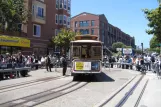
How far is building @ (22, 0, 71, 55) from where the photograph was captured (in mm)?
39003

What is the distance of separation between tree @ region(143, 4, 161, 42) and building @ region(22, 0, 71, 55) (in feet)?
55.6

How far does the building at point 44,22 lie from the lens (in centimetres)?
3900

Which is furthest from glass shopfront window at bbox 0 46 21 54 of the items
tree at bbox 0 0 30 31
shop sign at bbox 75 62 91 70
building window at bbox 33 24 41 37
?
shop sign at bbox 75 62 91 70

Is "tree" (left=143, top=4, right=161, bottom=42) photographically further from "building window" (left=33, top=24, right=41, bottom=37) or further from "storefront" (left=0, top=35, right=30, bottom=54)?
"building window" (left=33, top=24, right=41, bottom=37)

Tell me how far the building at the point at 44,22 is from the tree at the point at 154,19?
16.9m

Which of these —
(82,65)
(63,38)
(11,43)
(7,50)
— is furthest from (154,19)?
(63,38)

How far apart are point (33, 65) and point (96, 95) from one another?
16.9 metres

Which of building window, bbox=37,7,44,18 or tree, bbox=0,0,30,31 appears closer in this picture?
tree, bbox=0,0,30,31

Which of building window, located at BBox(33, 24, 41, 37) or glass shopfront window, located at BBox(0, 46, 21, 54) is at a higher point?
building window, located at BBox(33, 24, 41, 37)

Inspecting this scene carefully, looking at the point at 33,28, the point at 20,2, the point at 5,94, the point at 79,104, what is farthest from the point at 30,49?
the point at 79,104

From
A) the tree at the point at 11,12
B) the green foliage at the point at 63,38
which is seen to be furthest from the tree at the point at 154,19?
the green foliage at the point at 63,38

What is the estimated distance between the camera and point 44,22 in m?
42.2

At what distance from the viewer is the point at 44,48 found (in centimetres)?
4291

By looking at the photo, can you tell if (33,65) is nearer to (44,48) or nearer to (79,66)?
(79,66)
